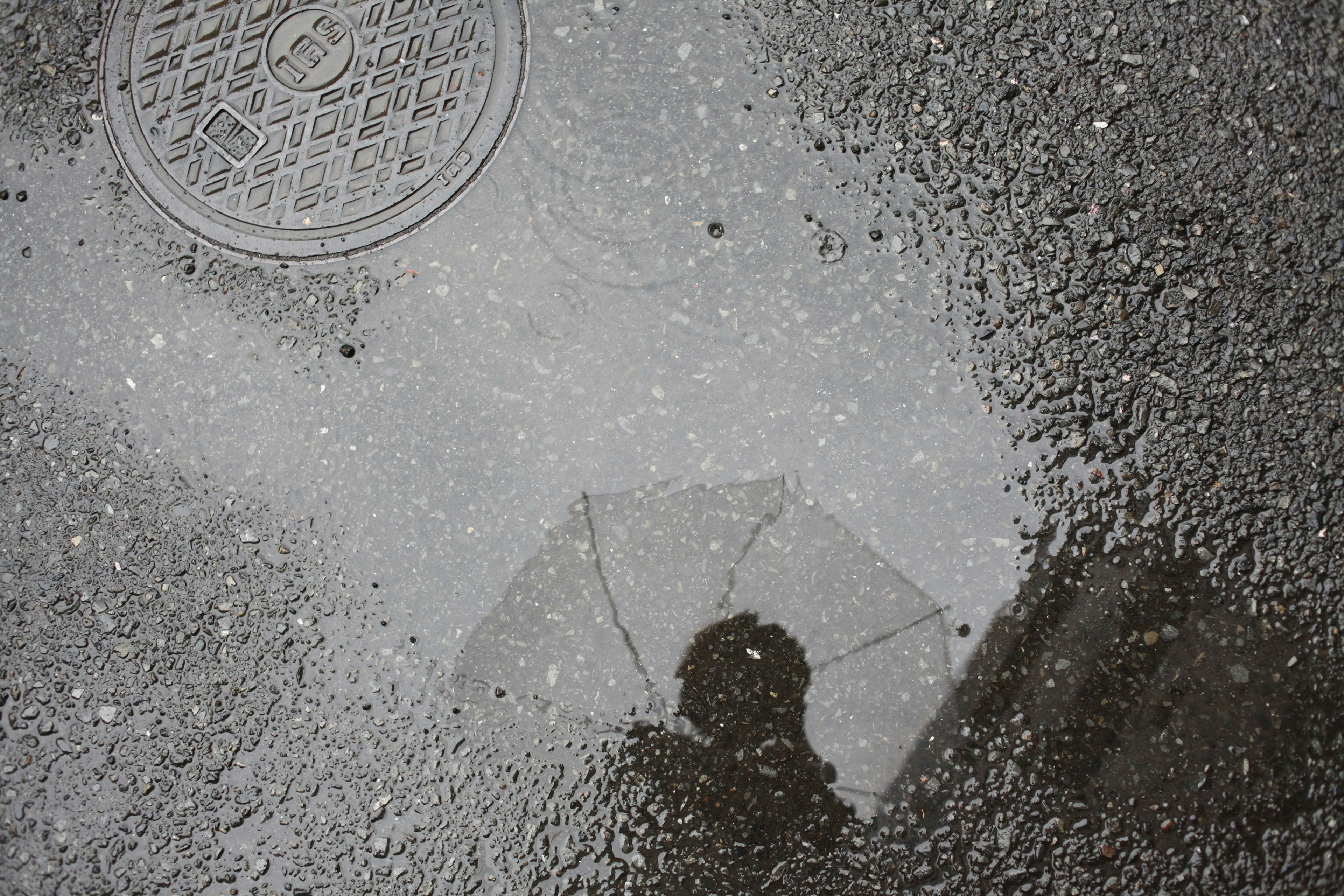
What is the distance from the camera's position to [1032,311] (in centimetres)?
223

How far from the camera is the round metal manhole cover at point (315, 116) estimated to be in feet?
7.61

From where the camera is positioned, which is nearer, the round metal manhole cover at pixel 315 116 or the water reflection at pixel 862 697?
the water reflection at pixel 862 697

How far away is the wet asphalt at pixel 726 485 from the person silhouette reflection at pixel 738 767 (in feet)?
0.04

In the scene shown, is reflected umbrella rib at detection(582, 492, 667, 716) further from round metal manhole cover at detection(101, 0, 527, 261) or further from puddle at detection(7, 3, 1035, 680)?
round metal manhole cover at detection(101, 0, 527, 261)

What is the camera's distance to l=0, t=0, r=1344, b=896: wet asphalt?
2.11 meters

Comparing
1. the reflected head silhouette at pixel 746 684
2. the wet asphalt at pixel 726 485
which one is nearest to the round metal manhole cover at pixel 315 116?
the wet asphalt at pixel 726 485

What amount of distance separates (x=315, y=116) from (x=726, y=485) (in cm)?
173

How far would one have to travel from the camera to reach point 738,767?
2.12 meters

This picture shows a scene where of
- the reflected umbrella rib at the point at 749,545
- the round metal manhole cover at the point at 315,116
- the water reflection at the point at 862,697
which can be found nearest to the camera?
the water reflection at the point at 862,697

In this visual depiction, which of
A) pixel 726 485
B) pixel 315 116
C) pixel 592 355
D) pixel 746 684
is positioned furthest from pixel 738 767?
pixel 315 116

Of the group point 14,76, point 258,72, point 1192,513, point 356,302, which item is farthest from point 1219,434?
point 14,76

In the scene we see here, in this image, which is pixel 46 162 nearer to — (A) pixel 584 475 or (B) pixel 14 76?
(B) pixel 14 76

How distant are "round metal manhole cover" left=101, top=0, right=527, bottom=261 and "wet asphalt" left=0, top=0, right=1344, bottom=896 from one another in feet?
0.32

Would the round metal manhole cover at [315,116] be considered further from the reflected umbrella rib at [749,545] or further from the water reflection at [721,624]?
the reflected umbrella rib at [749,545]
